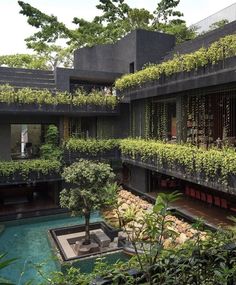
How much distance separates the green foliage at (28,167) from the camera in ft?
48.8

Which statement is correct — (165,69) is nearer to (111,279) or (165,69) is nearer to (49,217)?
(49,217)

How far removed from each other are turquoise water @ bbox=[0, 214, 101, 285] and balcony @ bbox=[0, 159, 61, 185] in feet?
6.66

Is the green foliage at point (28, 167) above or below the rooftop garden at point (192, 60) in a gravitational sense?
below

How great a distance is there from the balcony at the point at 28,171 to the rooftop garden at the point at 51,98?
122 inches

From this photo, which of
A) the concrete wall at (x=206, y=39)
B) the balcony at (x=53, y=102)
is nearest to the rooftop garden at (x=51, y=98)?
the balcony at (x=53, y=102)

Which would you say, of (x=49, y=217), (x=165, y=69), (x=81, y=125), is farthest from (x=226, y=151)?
(x=81, y=125)

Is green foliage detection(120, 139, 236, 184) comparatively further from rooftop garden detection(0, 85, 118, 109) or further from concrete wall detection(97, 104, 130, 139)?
concrete wall detection(97, 104, 130, 139)

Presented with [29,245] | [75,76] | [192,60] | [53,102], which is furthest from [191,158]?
[75,76]

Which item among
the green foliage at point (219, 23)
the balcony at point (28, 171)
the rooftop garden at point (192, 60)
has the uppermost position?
the green foliage at point (219, 23)

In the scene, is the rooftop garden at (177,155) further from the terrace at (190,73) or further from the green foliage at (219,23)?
the green foliage at (219,23)

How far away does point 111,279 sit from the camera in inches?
91.0

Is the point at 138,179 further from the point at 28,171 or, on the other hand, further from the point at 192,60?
the point at 192,60

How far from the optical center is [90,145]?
16.9m

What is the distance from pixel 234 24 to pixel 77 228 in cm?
1191
